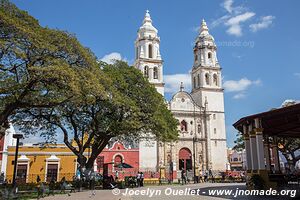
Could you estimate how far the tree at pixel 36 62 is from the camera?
1280cm

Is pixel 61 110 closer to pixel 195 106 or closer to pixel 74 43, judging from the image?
pixel 74 43

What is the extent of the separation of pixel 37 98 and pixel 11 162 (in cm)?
1612

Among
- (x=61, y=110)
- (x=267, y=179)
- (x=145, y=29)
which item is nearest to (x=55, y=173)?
(x=61, y=110)

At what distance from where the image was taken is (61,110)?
63.2ft

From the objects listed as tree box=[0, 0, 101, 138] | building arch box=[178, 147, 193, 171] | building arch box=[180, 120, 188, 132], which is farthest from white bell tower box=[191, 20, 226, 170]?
tree box=[0, 0, 101, 138]

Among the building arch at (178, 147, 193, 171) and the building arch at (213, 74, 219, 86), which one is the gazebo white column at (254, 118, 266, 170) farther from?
the building arch at (213, 74, 219, 86)

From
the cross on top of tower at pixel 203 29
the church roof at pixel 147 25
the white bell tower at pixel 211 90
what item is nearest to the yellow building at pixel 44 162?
the white bell tower at pixel 211 90

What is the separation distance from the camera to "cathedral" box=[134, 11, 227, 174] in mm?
43344

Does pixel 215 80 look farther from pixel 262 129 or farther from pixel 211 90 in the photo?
pixel 262 129

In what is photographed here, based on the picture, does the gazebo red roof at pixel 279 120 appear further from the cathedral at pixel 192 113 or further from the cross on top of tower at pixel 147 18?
the cross on top of tower at pixel 147 18

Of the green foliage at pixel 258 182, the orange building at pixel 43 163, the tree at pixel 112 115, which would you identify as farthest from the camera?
the orange building at pixel 43 163

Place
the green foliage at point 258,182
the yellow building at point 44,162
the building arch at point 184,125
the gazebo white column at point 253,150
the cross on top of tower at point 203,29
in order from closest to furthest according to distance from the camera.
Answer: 1. the green foliage at point 258,182
2. the gazebo white column at point 253,150
3. the yellow building at point 44,162
4. the building arch at point 184,125
5. the cross on top of tower at point 203,29

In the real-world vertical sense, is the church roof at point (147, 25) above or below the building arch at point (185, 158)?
above

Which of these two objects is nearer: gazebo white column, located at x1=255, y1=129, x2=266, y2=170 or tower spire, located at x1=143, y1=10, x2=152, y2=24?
gazebo white column, located at x1=255, y1=129, x2=266, y2=170
